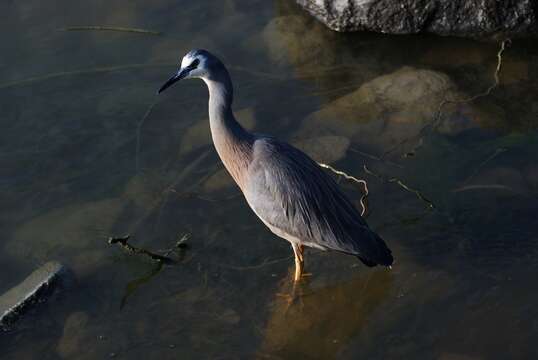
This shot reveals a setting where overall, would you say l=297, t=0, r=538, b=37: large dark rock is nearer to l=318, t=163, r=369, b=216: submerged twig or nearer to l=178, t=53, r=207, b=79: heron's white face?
l=318, t=163, r=369, b=216: submerged twig

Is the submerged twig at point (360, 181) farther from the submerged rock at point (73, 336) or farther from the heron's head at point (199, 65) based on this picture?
the submerged rock at point (73, 336)

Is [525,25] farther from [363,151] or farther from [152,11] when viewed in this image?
[152,11]

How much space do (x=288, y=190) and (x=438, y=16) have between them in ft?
9.27

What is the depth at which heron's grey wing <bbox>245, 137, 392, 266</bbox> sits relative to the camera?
550cm

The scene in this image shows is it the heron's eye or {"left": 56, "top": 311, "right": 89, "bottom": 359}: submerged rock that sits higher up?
the heron's eye

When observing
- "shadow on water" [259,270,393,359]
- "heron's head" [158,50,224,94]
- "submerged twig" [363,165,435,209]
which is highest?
"heron's head" [158,50,224,94]

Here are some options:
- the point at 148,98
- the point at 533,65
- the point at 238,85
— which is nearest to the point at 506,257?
the point at 533,65

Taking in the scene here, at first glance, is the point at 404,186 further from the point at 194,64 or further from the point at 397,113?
the point at 194,64

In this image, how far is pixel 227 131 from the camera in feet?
18.4

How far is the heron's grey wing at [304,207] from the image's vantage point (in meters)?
5.50

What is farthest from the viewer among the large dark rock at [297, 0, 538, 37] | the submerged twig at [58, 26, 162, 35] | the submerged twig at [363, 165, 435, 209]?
the submerged twig at [58, 26, 162, 35]

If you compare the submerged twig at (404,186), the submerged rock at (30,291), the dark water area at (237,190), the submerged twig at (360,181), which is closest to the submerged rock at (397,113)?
the dark water area at (237,190)

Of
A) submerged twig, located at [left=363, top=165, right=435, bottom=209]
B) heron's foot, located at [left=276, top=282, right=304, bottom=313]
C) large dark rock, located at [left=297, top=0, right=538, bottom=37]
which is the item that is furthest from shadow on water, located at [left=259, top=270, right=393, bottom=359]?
large dark rock, located at [left=297, top=0, right=538, bottom=37]

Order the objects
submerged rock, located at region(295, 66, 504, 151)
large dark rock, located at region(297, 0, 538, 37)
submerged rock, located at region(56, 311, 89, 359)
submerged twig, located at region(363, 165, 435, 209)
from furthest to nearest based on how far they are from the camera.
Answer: large dark rock, located at region(297, 0, 538, 37) → submerged rock, located at region(295, 66, 504, 151) → submerged twig, located at region(363, 165, 435, 209) → submerged rock, located at region(56, 311, 89, 359)
